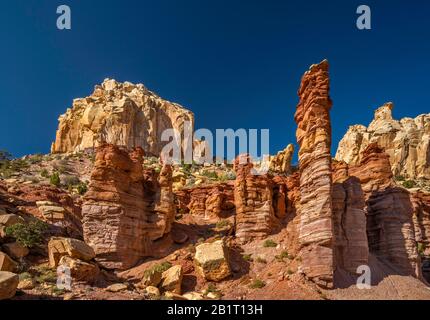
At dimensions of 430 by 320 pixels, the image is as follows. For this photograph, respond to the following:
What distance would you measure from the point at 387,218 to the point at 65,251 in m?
21.6

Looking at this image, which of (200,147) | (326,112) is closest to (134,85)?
(200,147)

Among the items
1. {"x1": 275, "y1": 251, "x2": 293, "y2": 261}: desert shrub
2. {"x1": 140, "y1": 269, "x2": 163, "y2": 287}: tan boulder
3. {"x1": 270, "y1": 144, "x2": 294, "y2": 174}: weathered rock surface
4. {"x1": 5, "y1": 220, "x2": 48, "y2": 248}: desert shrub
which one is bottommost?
{"x1": 140, "y1": 269, "x2": 163, "y2": 287}: tan boulder

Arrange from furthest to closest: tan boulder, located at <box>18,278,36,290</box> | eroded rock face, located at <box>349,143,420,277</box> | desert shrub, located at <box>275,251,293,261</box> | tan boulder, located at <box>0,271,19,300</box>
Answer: desert shrub, located at <box>275,251,293,261</box> → eroded rock face, located at <box>349,143,420,277</box> → tan boulder, located at <box>18,278,36,290</box> → tan boulder, located at <box>0,271,19,300</box>

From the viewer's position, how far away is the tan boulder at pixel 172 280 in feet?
67.7

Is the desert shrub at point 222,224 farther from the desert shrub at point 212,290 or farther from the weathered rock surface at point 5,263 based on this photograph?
the weathered rock surface at point 5,263

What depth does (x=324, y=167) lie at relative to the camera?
20344 mm

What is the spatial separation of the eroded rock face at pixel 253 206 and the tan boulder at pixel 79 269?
40.1 feet

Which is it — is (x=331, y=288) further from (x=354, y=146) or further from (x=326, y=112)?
(x=354, y=146)

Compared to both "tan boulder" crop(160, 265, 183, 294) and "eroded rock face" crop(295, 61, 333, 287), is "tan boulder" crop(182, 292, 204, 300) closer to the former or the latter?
"tan boulder" crop(160, 265, 183, 294)

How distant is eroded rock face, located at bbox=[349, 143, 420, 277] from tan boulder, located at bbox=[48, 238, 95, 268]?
19441 mm

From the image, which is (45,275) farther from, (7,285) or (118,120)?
(118,120)

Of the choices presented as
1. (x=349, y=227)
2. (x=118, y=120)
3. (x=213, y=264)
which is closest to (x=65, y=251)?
(x=213, y=264)

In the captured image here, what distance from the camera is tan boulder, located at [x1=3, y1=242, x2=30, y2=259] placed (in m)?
19.5

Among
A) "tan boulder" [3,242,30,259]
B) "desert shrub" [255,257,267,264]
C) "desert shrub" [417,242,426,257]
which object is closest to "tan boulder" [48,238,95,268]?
"tan boulder" [3,242,30,259]
